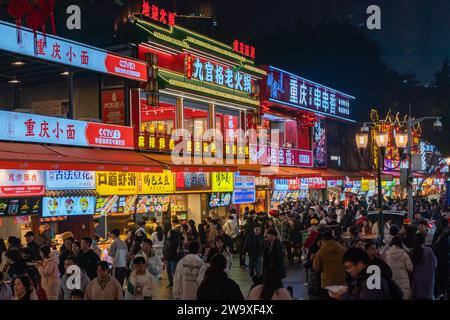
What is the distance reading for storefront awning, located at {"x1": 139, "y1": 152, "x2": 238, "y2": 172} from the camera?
2152 cm

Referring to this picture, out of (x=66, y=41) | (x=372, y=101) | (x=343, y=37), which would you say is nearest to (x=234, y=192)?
(x=66, y=41)

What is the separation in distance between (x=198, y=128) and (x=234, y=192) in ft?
11.9

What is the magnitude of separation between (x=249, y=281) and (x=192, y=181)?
9391 mm

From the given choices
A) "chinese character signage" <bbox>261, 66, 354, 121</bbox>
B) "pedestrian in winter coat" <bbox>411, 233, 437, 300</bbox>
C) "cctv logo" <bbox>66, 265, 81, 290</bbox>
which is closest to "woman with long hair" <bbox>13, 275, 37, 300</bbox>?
"cctv logo" <bbox>66, 265, 81, 290</bbox>

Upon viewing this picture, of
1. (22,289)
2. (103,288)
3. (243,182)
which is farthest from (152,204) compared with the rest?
(22,289)

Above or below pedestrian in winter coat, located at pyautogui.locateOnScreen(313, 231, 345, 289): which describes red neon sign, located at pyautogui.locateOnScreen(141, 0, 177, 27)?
above

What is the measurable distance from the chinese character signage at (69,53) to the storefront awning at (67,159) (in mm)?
2753

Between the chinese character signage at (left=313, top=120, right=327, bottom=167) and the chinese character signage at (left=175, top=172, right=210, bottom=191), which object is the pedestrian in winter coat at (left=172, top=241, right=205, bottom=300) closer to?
the chinese character signage at (left=175, top=172, right=210, bottom=191)

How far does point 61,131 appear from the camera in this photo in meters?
18.8

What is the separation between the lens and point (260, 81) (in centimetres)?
3275

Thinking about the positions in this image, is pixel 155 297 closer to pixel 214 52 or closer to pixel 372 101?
pixel 214 52

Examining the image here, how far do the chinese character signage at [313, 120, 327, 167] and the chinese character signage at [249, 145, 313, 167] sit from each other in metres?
1.36

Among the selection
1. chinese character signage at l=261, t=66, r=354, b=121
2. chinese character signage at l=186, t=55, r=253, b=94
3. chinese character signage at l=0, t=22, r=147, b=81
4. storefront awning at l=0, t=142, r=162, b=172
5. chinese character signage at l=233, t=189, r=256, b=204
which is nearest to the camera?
storefront awning at l=0, t=142, r=162, b=172

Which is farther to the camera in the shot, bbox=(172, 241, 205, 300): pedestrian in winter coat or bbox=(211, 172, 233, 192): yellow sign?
bbox=(211, 172, 233, 192): yellow sign
